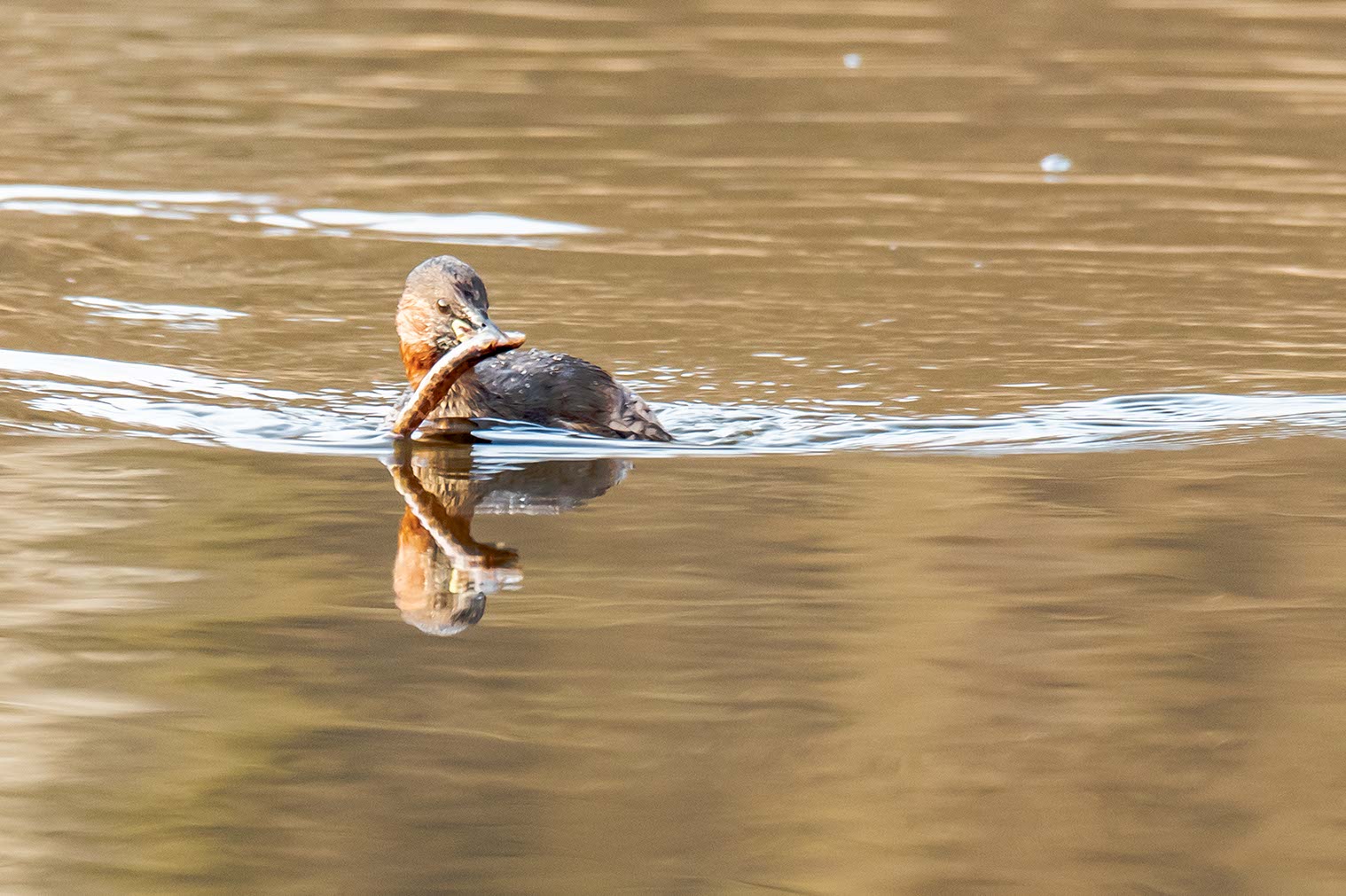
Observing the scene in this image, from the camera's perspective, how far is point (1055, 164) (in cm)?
1211

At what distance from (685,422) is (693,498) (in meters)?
1.28

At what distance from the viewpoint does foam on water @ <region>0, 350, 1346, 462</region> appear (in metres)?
6.96

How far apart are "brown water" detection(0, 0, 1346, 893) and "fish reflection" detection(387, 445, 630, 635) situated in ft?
0.07

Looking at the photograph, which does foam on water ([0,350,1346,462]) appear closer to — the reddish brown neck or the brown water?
the brown water

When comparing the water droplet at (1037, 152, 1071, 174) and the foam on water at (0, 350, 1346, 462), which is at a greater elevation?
the water droplet at (1037, 152, 1071, 174)

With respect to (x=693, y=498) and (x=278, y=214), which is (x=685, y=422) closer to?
(x=693, y=498)

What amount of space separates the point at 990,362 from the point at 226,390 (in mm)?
2959

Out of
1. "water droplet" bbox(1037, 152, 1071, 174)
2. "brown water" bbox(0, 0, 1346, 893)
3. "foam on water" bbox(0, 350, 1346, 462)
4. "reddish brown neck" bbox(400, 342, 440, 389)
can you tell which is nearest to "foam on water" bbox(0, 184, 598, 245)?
"brown water" bbox(0, 0, 1346, 893)

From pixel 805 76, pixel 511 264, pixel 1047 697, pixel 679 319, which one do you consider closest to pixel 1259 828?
pixel 1047 697

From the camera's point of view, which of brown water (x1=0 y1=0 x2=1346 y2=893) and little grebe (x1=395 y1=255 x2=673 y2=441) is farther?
little grebe (x1=395 y1=255 x2=673 y2=441)

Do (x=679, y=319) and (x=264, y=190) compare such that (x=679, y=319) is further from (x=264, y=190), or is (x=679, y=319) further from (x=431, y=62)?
(x=431, y=62)

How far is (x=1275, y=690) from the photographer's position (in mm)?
4527

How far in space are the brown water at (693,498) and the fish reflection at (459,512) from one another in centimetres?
2

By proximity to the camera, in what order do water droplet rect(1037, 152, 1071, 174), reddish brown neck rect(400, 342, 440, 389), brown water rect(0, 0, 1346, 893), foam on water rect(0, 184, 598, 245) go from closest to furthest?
brown water rect(0, 0, 1346, 893) → reddish brown neck rect(400, 342, 440, 389) → foam on water rect(0, 184, 598, 245) → water droplet rect(1037, 152, 1071, 174)
